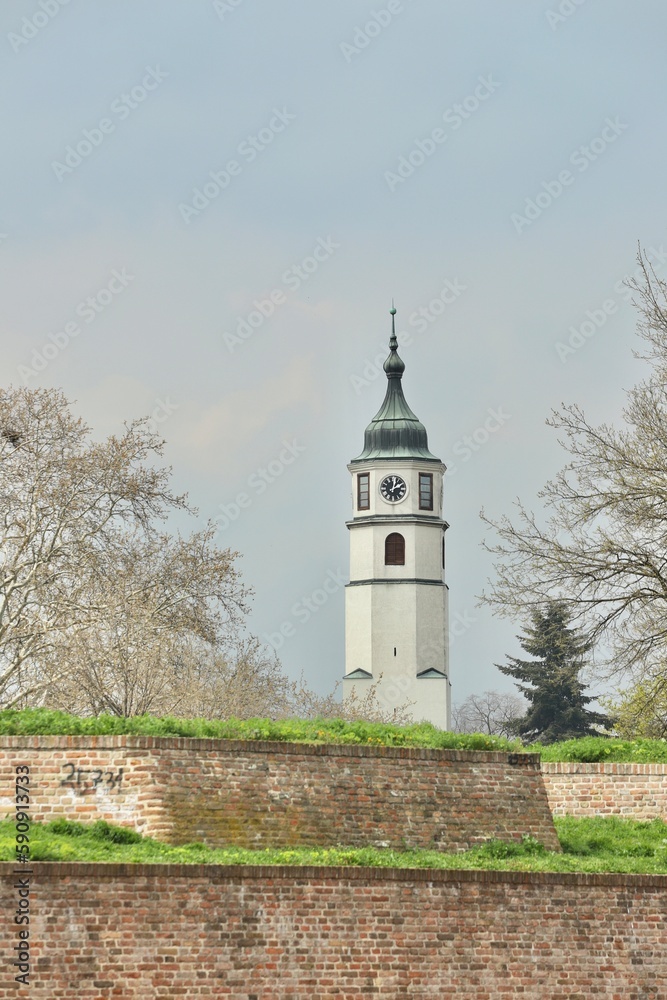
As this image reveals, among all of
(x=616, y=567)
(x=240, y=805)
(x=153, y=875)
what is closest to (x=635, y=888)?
(x=240, y=805)

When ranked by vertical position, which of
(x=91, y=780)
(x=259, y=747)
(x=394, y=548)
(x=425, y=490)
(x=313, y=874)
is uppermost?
(x=425, y=490)

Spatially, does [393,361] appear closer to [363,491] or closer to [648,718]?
[363,491]

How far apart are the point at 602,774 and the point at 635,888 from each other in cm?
413

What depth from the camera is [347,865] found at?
15969 millimetres

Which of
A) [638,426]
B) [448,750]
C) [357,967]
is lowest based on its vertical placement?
[357,967]

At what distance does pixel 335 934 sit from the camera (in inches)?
612

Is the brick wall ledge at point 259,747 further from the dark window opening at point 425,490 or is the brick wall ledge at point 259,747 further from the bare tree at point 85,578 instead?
the dark window opening at point 425,490

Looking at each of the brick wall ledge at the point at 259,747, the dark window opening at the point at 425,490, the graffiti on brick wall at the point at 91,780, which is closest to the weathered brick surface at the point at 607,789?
the brick wall ledge at the point at 259,747

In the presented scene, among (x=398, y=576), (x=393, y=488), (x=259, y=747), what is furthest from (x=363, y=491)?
(x=259, y=747)

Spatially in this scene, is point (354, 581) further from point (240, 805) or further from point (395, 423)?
point (240, 805)

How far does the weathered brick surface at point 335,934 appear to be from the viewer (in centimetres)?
1444

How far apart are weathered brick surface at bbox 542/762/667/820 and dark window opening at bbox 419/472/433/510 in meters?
75.4

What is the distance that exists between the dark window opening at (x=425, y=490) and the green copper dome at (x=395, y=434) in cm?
112

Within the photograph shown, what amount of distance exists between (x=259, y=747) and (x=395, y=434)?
81250 mm
